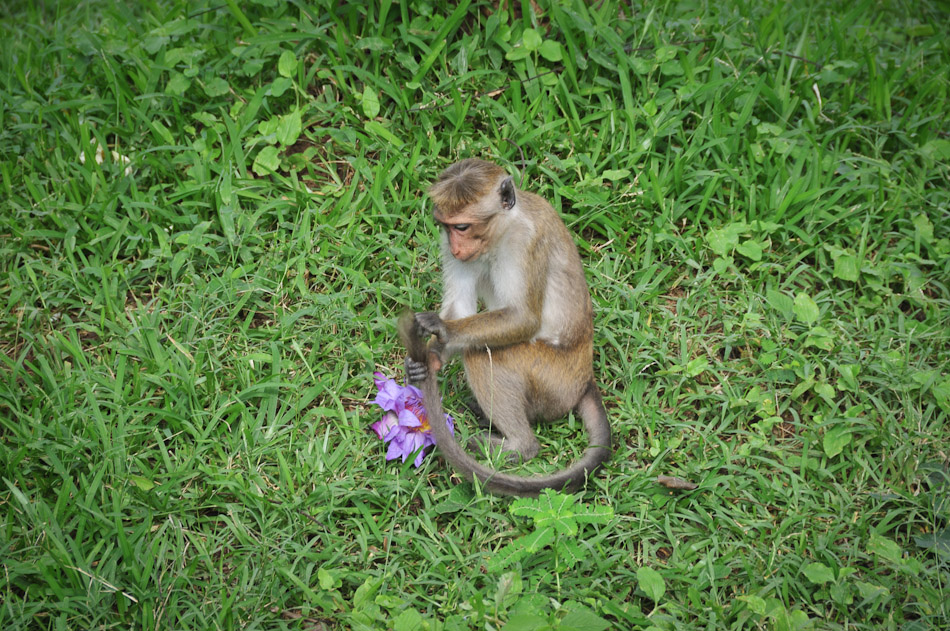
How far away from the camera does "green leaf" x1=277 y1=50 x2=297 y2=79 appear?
15.8 ft

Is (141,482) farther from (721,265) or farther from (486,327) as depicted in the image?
(721,265)

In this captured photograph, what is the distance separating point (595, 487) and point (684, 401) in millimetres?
681

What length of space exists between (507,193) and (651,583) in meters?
1.66

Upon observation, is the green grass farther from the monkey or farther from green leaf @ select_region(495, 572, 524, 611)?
the monkey

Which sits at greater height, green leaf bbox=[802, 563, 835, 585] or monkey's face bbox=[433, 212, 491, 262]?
monkey's face bbox=[433, 212, 491, 262]

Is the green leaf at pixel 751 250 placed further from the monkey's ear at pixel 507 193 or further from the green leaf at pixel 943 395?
the monkey's ear at pixel 507 193

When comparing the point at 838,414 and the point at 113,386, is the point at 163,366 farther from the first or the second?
the point at 838,414

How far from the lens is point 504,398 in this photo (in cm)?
374

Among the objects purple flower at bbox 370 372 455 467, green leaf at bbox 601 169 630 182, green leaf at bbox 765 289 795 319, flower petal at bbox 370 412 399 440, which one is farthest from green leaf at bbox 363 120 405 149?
green leaf at bbox 765 289 795 319

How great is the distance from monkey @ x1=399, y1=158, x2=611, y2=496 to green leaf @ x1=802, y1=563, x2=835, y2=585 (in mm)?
887

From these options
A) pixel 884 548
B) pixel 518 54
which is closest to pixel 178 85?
pixel 518 54

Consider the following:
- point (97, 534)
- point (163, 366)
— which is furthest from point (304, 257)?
point (97, 534)

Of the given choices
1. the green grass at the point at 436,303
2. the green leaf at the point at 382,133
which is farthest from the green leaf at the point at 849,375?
the green leaf at the point at 382,133

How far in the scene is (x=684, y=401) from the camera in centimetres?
398
